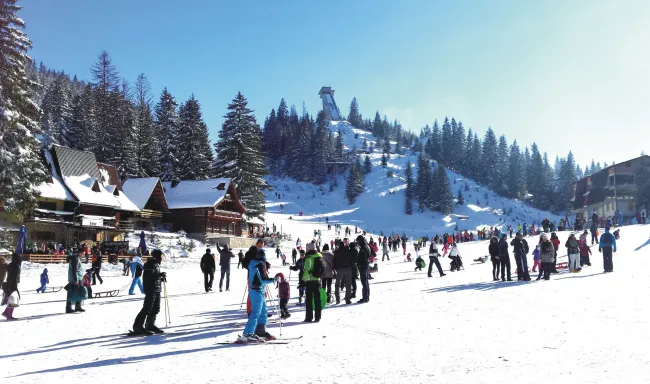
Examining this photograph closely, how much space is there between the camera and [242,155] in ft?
176

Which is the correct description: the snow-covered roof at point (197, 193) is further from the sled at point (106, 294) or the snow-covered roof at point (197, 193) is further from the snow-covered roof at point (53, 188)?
the sled at point (106, 294)

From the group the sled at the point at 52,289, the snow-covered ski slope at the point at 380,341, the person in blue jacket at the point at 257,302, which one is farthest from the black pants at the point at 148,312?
the sled at the point at 52,289

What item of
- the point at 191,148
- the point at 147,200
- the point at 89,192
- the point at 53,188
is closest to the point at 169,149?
the point at 191,148

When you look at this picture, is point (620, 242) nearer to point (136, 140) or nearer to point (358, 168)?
point (136, 140)

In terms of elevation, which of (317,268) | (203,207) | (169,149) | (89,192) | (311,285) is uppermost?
(169,149)

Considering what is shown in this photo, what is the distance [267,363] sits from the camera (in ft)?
22.7

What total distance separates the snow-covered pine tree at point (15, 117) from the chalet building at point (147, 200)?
1594cm

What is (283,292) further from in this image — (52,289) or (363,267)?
(52,289)

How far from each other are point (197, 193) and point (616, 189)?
48536 mm

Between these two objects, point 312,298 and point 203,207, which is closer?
point 312,298

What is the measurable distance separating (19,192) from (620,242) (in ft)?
115

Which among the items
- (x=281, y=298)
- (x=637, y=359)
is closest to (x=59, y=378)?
(x=281, y=298)

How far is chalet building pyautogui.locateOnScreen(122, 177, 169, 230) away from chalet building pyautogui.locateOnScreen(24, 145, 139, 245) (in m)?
0.93

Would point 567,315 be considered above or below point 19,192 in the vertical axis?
below
